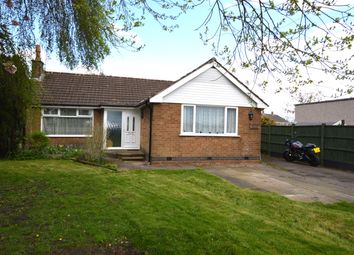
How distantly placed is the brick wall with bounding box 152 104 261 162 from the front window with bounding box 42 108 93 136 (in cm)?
484

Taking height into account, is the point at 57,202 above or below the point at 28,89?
below

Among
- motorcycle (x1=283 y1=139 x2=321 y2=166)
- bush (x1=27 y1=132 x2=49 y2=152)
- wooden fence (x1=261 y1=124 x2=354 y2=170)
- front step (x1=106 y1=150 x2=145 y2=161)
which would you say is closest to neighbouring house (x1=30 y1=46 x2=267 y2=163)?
front step (x1=106 y1=150 x2=145 y2=161)

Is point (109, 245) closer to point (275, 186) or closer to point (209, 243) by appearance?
point (209, 243)

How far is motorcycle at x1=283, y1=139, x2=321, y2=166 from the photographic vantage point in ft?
54.0

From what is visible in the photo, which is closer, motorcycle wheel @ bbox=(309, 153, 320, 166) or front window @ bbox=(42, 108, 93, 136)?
motorcycle wheel @ bbox=(309, 153, 320, 166)

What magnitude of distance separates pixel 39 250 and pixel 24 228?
37.9 inches

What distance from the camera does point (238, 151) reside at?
16297 millimetres

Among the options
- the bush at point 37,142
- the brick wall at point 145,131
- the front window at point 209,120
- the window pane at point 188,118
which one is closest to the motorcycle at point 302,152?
the front window at point 209,120

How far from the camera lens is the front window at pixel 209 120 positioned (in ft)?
51.4

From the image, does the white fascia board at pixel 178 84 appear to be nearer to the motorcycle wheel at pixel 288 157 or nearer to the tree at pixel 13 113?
the tree at pixel 13 113

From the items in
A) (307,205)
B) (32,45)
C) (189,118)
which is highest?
(32,45)

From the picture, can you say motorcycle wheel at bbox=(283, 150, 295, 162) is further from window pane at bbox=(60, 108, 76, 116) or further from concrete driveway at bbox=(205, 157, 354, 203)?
window pane at bbox=(60, 108, 76, 116)

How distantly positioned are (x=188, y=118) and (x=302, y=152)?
6.12 metres

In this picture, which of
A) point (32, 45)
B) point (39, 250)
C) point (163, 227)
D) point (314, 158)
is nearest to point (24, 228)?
point (39, 250)
